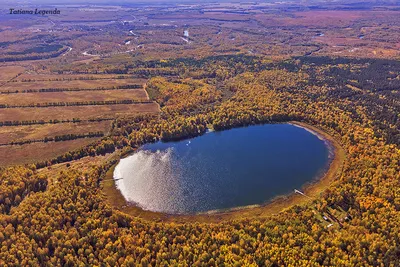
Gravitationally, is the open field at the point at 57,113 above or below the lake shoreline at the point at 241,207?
above

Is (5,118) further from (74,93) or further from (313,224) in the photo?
(313,224)

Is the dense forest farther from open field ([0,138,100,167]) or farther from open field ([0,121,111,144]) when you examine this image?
open field ([0,121,111,144])

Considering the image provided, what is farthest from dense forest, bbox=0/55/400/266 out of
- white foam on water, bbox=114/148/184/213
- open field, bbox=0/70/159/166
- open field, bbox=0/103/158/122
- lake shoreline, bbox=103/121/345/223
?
open field, bbox=0/103/158/122

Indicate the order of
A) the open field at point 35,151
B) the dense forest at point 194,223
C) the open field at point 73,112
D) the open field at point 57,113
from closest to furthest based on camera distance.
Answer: the dense forest at point 194,223 → the open field at point 35,151 → the open field at point 57,113 → the open field at point 73,112

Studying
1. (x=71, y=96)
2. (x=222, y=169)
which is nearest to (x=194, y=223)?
(x=222, y=169)

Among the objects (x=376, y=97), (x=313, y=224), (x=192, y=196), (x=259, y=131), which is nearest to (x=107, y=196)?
(x=192, y=196)

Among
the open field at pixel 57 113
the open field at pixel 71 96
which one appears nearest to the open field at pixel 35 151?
the open field at pixel 57 113

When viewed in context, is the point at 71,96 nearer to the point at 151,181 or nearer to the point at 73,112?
the point at 73,112

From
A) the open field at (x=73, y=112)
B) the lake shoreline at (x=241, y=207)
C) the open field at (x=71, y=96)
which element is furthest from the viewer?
the open field at (x=71, y=96)

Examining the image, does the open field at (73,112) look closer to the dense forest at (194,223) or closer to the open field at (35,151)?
the dense forest at (194,223)
